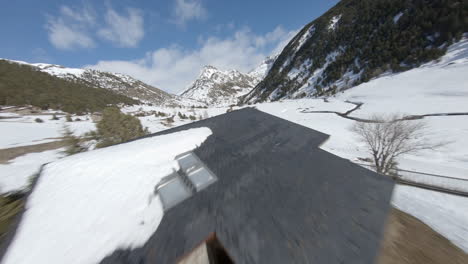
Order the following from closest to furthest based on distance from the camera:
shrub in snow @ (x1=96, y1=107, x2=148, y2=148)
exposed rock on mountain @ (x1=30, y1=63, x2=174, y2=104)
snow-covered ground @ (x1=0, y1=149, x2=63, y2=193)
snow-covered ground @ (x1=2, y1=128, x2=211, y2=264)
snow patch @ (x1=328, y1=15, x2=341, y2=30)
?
1. snow-covered ground @ (x1=2, y1=128, x2=211, y2=264)
2. snow-covered ground @ (x1=0, y1=149, x2=63, y2=193)
3. shrub in snow @ (x1=96, y1=107, x2=148, y2=148)
4. snow patch @ (x1=328, y1=15, x2=341, y2=30)
5. exposed rock on mountain @ (x1=30, y1=63, x2=174, y2=104)

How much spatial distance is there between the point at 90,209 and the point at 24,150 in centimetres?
1265

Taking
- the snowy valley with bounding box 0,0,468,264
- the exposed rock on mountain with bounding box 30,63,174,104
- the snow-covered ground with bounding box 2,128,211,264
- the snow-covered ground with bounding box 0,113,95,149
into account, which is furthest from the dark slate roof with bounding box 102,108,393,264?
the exposed rock on mountain with bounding box 30,63,174,104

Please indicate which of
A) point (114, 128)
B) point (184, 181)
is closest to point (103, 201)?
point (184, 181)

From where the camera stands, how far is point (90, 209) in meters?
2.29

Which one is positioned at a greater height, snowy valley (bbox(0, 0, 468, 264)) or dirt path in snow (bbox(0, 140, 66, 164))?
dirt path in snow (bbox(0, 140, 66, 164))

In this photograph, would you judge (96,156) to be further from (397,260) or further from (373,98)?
(373,98)

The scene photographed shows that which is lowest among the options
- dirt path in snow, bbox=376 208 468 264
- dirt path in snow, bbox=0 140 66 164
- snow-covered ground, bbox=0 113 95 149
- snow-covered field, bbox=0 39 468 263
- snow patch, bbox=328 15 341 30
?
dirt path in snow, bbox=376 208 468 264

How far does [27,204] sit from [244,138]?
4950 mm

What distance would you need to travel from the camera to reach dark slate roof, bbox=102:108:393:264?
6.15 ft

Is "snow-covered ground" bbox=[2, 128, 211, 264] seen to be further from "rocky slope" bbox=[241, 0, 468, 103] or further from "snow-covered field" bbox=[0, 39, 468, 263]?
"rocky slope" bbox=[241, 0, 468, 103]

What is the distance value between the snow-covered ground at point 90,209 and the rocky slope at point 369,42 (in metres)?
59.5

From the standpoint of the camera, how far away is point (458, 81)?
2616 cm

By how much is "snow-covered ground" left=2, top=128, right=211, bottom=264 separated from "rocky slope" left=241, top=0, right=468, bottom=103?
59486mm

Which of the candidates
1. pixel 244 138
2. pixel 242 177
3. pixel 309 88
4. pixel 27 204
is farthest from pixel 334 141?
pixel 309 88
